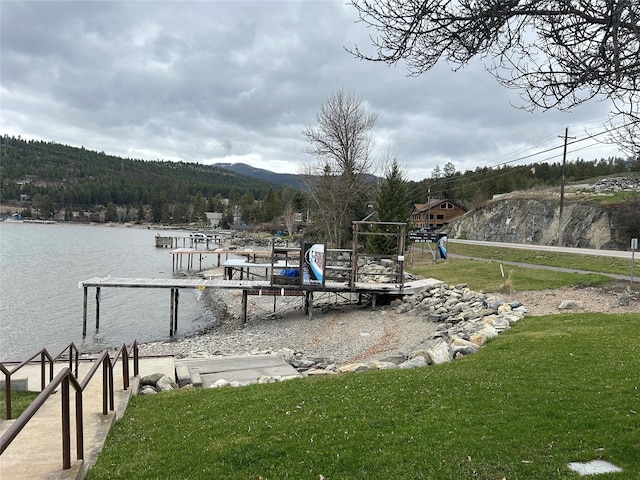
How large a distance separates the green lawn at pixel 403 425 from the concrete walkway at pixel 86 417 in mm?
235

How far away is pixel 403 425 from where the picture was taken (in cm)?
566

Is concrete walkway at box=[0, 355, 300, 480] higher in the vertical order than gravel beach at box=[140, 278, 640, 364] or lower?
higher

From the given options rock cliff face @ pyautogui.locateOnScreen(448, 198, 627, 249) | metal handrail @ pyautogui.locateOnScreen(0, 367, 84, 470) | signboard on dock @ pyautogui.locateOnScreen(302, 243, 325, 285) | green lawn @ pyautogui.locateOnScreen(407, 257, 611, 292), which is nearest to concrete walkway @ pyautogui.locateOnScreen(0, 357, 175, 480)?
metal handrail @ pyautogui.locateOnScreen(0, 367, 84, 470)

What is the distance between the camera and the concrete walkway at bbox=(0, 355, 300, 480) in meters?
4.30

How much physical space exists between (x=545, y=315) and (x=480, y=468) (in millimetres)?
10306

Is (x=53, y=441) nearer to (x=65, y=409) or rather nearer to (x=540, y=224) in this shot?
(x=65, y=409)

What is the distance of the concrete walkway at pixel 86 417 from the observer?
14.1 feet

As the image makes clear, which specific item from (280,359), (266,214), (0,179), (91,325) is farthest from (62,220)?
(280,359)

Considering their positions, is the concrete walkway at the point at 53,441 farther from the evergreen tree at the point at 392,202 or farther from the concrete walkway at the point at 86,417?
the evergreen tree at the point at 392,202

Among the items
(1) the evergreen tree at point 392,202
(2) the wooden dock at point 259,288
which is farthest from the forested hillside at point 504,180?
(2) the wooden dock at point 259,288

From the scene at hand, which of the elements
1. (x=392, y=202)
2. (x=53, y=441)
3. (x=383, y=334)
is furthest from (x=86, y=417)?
(x=392, y=202)

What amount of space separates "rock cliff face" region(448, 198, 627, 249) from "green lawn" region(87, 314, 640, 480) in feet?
125

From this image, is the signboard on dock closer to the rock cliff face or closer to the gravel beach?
the gravel beach

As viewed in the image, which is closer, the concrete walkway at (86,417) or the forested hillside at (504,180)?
the concrete walkway at (86,417)
